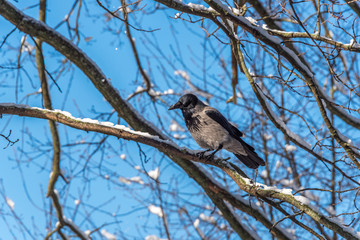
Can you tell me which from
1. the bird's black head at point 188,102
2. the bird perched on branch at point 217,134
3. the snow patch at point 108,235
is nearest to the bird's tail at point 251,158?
the bird perched on branch at point 217,134

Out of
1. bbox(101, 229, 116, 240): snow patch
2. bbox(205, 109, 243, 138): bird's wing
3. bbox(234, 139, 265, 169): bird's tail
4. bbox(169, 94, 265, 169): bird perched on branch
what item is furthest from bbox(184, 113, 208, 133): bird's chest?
bbox(101, 229, 116, 240): snow patch

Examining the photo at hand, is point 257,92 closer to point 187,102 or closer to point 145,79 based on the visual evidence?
point 187,102

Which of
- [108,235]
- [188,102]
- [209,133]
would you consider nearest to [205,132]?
[209,133]

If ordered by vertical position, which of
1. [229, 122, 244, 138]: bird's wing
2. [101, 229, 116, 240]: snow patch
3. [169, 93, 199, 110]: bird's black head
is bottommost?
[229, 122, 244, 138]: bird's wing

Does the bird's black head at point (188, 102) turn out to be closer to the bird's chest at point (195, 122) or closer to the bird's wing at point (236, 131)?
the bird's chest at point (195, 122)

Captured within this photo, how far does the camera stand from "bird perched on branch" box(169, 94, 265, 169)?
4227 mm

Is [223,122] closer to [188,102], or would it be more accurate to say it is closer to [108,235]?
[188,102]

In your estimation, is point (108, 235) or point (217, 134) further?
point (108, 235)

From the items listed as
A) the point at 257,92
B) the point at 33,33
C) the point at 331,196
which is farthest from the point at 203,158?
the point at 331,196

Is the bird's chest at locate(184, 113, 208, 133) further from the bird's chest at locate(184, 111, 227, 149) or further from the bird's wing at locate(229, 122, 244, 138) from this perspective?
the bird's wing at locate(229, 122, 244, 138)

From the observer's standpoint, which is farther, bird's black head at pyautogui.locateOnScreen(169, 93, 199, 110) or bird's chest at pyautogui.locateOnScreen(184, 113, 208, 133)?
bird's black head at pyautogui.locateOnScreen(169, 93, 199, 110)

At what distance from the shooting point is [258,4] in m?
5.38

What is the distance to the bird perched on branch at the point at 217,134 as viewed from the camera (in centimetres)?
423

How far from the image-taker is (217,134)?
4227mm
